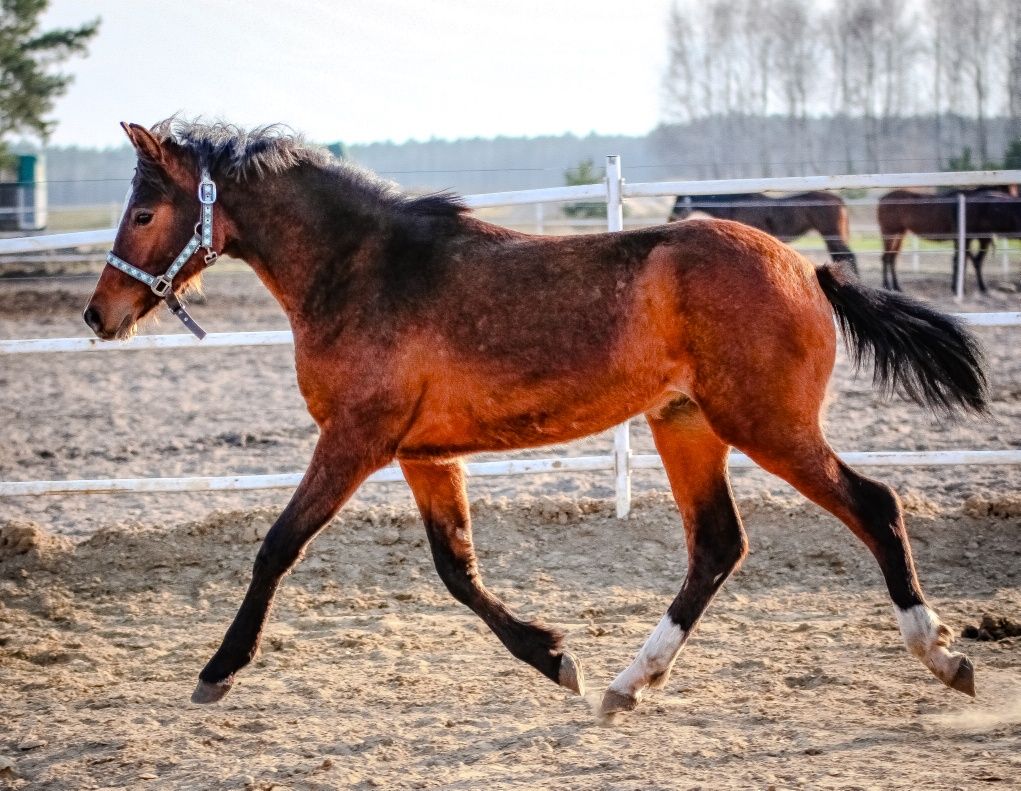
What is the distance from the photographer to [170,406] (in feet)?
29.3

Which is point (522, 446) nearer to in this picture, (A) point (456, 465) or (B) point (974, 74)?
(A) point (456, 465)

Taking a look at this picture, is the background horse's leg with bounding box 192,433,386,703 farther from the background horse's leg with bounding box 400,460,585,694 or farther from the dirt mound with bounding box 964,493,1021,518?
the dirt mound with bounding box 964,493,1021,518

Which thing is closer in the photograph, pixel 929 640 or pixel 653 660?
pixel 929 640

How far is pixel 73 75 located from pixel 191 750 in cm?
2362

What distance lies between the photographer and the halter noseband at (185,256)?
3.62 meters

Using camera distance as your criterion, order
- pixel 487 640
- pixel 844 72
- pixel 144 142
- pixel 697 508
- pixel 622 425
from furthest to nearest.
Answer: pixel 844 72
pixel 622 425
pixel 487 640
pixel 697 508
pixel 144 142

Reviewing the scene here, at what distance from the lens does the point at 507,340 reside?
11.5 ft

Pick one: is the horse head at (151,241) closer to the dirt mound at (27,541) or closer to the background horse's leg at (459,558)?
the background horse's leg at (459,558)

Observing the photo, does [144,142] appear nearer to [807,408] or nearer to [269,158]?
[269,158]

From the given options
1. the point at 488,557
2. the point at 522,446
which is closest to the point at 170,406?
the point at 488,557

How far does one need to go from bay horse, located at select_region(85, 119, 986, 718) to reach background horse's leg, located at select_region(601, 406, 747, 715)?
0.01 metres

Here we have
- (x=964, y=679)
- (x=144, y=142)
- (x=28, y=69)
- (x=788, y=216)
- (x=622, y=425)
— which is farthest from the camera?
(x=28, y=69)

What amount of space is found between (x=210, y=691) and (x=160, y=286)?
135 centimetres

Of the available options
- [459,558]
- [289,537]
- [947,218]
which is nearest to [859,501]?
[459,558]
